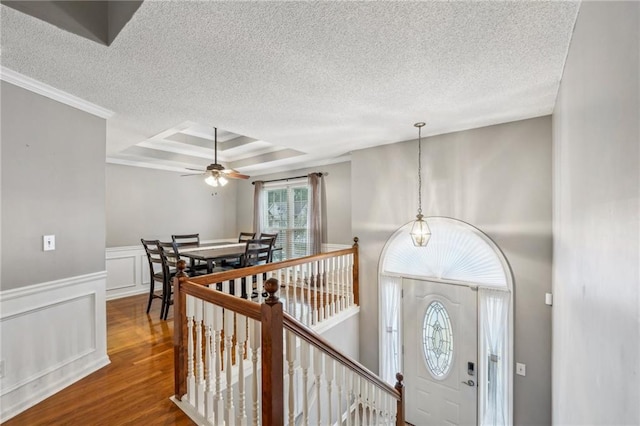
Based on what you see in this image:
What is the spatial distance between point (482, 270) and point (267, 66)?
10.5 ft

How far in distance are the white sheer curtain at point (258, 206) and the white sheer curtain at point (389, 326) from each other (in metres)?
3.42

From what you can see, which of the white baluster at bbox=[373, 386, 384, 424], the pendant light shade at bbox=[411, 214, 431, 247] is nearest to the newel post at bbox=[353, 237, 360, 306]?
the pendant light shade at bbox=[411, 214, 431, 247]

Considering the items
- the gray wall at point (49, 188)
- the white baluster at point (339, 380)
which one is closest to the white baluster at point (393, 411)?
the white baluster at point (339, 380)

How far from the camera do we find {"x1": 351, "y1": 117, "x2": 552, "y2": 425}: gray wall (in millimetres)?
2938

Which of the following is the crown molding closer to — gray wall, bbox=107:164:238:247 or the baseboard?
the baseboard

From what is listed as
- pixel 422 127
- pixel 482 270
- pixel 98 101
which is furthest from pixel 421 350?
pixel 98 101

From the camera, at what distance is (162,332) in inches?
139

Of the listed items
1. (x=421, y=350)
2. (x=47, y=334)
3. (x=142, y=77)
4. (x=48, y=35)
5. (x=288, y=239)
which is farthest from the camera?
(x=288, y=239)

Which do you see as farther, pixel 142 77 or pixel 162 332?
pixel 162 332

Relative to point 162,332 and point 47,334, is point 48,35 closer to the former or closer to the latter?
point 47,334

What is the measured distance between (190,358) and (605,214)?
2.51 metres

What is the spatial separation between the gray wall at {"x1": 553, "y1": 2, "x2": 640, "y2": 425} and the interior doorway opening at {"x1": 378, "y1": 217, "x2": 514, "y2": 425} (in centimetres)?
154

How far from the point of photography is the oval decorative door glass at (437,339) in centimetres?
362

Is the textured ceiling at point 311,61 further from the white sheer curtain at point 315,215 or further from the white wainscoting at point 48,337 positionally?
the white sheer curtain at point 315,215
